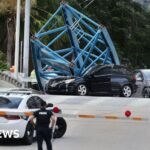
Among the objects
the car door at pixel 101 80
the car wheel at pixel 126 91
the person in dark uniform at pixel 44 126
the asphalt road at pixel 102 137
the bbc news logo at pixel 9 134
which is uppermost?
the car door at pixel 101 80

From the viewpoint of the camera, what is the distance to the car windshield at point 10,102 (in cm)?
1714

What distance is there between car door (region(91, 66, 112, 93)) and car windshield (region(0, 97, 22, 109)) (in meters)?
14.5

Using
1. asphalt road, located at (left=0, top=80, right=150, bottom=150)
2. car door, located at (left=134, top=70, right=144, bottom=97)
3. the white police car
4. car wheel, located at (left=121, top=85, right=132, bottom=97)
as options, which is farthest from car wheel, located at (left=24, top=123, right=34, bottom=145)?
car door, located at (left=134, top=70, right=144, bottom=97)

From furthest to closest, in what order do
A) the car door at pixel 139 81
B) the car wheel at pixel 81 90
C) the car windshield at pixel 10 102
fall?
the car door at pixel 139 81 < the car wheel at pixel 81 90 < the car windshield at pixel 10 102

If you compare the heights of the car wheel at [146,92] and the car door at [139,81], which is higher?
the car door at [139,81]

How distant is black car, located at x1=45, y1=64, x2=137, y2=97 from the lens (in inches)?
1248

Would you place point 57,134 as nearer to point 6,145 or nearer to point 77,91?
point 6,145

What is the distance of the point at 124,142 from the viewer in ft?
59.1

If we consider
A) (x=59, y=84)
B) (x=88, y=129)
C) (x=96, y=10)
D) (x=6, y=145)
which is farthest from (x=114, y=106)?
(x=96, y=10)

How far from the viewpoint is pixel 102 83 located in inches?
1257

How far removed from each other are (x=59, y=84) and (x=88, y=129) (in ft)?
36.3

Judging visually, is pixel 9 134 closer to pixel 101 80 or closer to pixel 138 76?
pixel 101 80

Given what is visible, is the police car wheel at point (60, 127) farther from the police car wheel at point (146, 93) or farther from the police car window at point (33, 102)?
the police car wheel at point (146, 93)

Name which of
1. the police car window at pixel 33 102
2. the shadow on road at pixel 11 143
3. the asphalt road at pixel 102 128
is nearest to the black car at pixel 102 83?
the asphalt road at pixel 102 128
